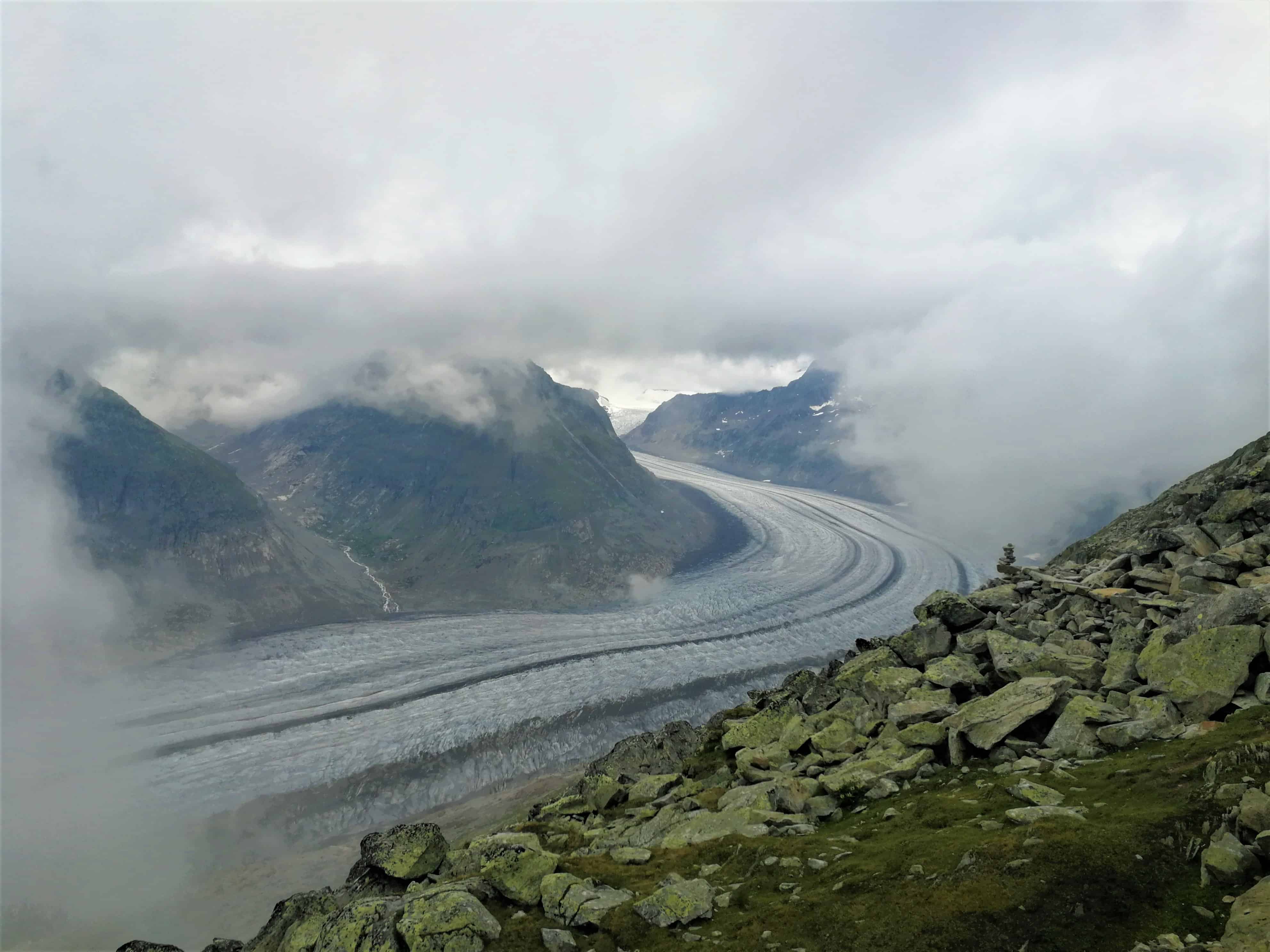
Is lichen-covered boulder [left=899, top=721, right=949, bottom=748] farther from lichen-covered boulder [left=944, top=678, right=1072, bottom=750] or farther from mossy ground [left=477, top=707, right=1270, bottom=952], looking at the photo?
mossy ground [left=477, top=707, right=1270, bottom=952]

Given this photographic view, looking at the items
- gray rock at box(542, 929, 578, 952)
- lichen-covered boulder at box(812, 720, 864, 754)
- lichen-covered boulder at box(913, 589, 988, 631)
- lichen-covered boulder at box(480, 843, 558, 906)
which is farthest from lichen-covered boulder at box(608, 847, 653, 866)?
lichen-covered boulder at box(913, 589, 988, 631)

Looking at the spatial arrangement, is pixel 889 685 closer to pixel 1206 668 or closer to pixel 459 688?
pixel 1206 668

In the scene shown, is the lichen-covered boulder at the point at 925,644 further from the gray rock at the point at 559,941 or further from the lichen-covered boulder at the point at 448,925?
the lichen-covered boulder at the point at 448,925

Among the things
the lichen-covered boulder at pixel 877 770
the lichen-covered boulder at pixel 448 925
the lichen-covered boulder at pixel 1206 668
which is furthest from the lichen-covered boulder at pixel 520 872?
the lichen-covered boulder at pixel 1206 668

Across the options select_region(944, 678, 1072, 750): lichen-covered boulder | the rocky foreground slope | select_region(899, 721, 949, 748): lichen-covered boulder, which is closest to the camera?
the rocky foreground slope

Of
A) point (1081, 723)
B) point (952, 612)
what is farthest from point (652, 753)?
point (1081, 723)

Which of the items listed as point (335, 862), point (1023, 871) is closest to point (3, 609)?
point (335, 862)
